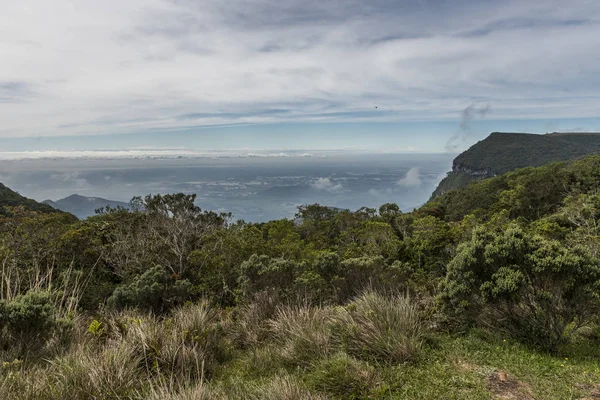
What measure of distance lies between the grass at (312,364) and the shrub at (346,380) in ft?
0.04

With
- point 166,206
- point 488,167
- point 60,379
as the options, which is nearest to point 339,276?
point 60,379

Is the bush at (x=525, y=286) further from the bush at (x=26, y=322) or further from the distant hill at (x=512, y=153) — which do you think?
the distant hill at (x=512, y=153)

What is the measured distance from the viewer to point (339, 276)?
787 cm

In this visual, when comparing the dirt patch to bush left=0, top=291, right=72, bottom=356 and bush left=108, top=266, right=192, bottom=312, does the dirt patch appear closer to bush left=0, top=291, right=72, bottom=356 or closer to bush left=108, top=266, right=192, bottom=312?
bush left=0, top=291, right=72, bottom=356

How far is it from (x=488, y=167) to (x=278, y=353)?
150965mm

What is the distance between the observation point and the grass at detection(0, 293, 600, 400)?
329 cm

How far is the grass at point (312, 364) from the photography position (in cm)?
329

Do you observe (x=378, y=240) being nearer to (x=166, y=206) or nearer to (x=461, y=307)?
(x=166, y=206)

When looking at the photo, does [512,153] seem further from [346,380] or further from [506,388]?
[346,380]

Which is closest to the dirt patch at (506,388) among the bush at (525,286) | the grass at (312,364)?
the grass at (312,364)

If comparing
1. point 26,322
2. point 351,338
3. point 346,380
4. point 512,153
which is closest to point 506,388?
point 346,380

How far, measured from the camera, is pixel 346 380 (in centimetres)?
347

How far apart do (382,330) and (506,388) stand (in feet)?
4.61

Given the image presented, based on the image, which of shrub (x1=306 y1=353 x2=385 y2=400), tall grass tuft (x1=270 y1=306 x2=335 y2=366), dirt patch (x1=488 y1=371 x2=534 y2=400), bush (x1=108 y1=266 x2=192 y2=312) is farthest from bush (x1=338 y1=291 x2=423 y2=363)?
bush (x1=108 y1=266 x2=192 y2=312)
